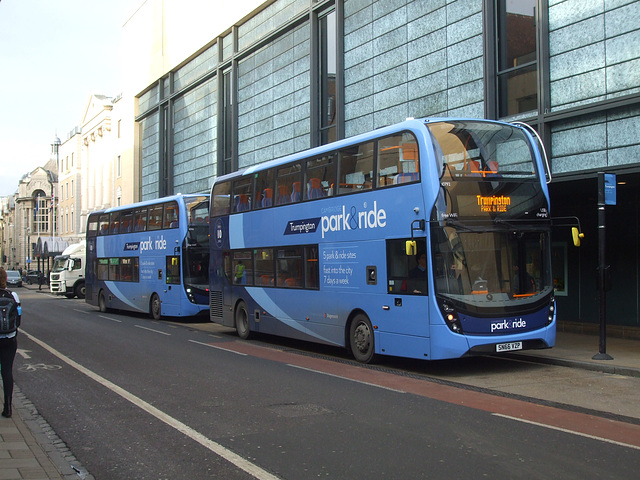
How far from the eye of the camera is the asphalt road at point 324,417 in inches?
239

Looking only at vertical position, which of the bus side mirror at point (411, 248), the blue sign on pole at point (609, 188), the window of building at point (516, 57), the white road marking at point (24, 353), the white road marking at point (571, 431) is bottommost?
the white road marking at point (24, 353)

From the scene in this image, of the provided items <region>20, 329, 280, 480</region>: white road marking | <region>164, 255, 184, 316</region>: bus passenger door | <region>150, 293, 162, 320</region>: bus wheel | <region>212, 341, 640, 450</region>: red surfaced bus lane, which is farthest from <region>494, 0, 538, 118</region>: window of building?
<region>150, 293, 162, 320</region>: bus wheel

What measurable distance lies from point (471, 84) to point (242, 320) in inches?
335

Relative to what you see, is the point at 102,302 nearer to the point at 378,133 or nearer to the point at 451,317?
the point at 378,133

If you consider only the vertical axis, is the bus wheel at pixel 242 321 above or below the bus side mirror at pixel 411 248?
below

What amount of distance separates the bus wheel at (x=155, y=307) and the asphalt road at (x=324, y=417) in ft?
31.3

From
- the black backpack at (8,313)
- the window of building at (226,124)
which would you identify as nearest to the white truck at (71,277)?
the window of building at (226,124)

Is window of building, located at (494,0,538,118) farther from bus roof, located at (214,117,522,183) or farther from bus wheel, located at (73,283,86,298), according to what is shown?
bus wheel, located at (73,283,86,298)

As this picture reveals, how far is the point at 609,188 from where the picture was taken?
12.3 m

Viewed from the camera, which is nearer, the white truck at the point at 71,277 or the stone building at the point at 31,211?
the white truck at the point at 71,277

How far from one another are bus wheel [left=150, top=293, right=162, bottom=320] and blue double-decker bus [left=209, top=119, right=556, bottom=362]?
10.9 meters

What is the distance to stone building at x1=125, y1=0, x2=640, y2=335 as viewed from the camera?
13.9 metres

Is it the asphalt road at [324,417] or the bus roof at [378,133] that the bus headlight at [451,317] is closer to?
the asphalt road at [324,417]

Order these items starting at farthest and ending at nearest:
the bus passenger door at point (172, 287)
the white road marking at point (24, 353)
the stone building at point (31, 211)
Answer: the stone building at point (31, 211)
the bus passenger door at point (172, 287)
the white road marking at point (24, 353)
